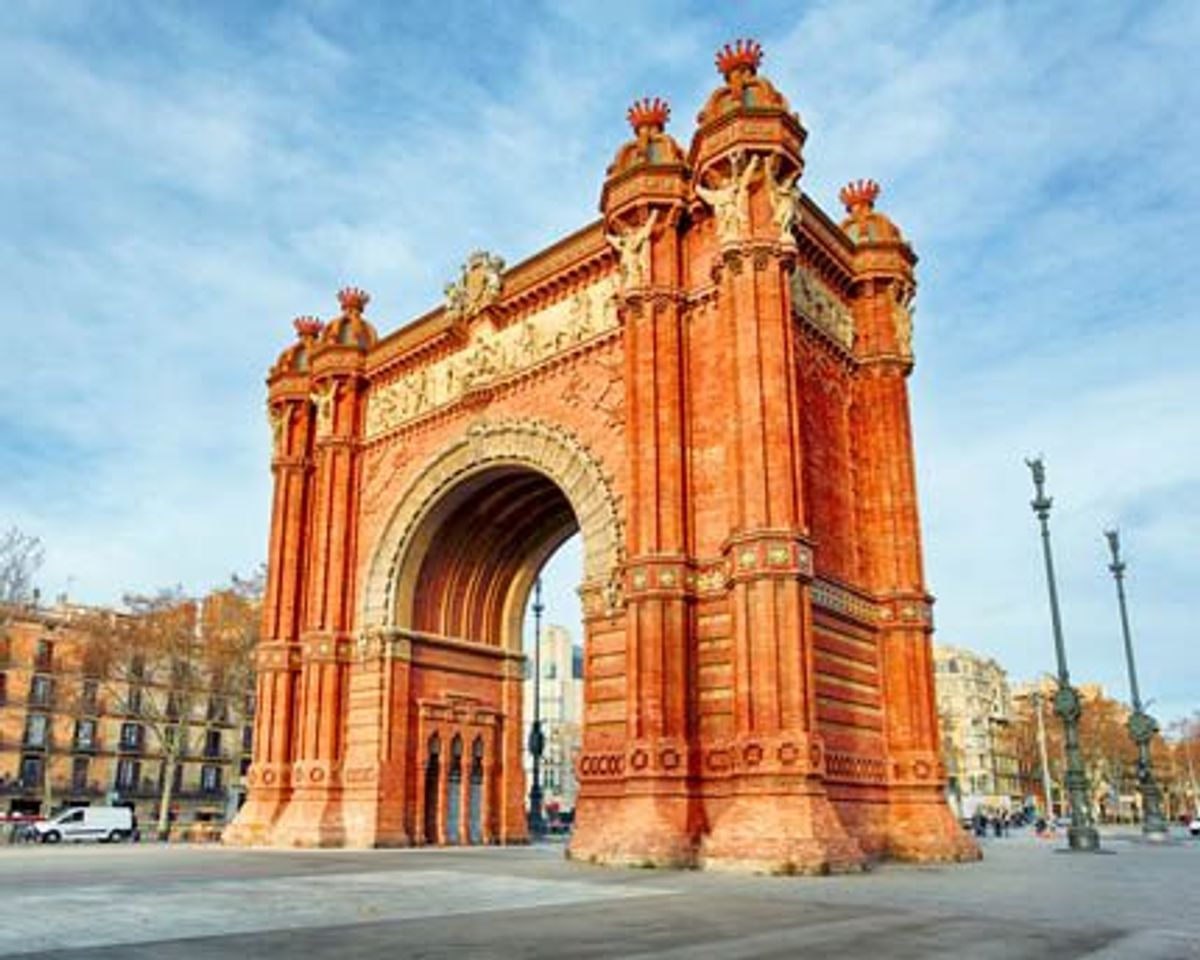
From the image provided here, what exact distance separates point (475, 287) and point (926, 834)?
17.8 metres

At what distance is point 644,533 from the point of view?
2169 centimetres

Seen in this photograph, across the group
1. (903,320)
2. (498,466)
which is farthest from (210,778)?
(903,320)

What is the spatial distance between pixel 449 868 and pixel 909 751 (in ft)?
34.5

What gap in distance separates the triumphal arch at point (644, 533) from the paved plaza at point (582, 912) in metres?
2.68

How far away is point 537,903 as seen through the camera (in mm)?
12727

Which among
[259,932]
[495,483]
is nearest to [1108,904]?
[259,932]

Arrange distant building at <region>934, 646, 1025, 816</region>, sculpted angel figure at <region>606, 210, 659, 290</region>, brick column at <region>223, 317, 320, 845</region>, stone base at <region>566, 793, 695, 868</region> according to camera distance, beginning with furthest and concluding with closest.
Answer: distant building at <region>934, 646, 1025, 816</region>, brick column at <region>223, 317, 320, 845</region>, sculpted angel figure at <region>606, 210, 659, 290</region>, stone base at <region>566, 793, 695, 868</region>

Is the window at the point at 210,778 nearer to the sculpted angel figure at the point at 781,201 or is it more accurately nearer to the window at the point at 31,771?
the window at the point at 31,771

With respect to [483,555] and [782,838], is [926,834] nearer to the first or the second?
[782,838]

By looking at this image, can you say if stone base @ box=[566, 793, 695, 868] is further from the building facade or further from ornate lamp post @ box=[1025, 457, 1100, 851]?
the building facade

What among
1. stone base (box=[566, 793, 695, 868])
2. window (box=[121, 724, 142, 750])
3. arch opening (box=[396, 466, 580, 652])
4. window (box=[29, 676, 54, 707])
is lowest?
stone base (box=[566, 793, 695, 868])

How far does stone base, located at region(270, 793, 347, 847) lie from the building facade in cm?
2506

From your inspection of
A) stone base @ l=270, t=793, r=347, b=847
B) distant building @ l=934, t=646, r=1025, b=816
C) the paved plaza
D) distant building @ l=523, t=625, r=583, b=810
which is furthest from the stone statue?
distant building @ l=523, t=625, r=583, b=810

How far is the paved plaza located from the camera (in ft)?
29.1
